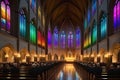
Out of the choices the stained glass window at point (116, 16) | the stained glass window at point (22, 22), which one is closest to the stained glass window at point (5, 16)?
the stained glass window at point (22, 22)

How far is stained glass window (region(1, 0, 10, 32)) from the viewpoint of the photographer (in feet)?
83.4

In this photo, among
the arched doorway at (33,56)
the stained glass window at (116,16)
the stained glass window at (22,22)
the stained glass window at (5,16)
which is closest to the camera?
the stained glass window at (5,16)

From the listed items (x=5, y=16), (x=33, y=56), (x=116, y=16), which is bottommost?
(x=33, y=56)

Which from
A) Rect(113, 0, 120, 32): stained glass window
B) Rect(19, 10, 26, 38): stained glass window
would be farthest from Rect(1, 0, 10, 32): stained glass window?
Rect(113, 0, 120, 32): stained glass window

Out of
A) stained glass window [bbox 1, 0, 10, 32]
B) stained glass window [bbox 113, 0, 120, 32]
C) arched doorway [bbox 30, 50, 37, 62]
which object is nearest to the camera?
stained glass window [bbox 1, 0, 10, 32]

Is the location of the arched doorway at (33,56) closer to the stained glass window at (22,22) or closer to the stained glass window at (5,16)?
the stained glass window at (22,22)

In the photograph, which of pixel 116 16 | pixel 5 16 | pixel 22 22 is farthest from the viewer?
pixel 22 22

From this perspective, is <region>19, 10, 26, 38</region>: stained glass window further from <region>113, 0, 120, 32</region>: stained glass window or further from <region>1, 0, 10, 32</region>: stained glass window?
<region>113, 0, 120, 32</region>: stained glass window

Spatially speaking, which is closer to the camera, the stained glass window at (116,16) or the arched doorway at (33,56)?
the stained glass window at (116,16)

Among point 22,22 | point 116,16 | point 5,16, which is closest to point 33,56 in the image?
point 22,22

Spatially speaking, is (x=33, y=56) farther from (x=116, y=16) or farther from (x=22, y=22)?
(x=116, y=16)

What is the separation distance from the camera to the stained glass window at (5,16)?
25.4 meters

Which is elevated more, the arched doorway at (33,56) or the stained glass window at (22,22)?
the stained glass window at (22,22)

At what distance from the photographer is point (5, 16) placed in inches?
1049
